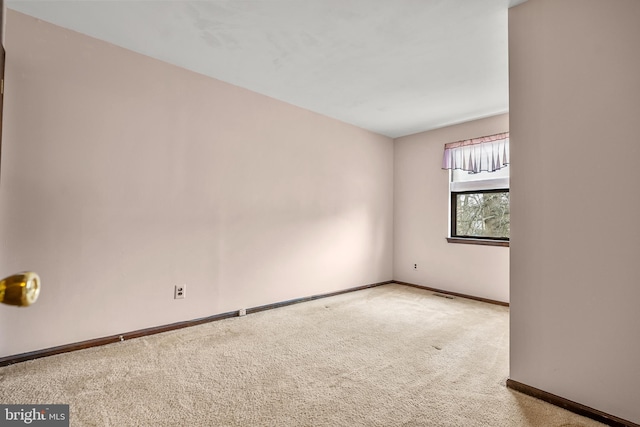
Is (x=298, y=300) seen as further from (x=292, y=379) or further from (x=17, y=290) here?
(x=17, y=290)

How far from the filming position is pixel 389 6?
2035 mm

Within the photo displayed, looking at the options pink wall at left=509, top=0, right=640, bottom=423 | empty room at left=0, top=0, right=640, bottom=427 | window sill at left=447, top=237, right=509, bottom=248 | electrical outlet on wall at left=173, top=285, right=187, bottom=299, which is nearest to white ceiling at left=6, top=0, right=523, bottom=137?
empty room at left=0, top=0, right=640, bottom=427

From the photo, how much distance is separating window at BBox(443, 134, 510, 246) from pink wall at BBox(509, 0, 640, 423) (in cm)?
210

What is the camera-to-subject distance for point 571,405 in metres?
1.71

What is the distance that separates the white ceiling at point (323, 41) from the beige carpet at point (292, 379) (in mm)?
2352

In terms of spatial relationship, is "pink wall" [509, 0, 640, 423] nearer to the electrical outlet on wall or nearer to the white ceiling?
the white ceiling

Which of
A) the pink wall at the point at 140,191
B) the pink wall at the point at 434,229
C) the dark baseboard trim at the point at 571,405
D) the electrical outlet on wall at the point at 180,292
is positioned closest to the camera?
the dark baseboard trim at the point at 571,405

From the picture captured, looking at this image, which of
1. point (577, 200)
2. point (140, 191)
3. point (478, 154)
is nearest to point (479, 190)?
point (478, 154)

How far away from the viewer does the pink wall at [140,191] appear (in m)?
2.20

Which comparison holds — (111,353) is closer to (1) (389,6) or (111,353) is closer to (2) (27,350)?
(2) (27,350)

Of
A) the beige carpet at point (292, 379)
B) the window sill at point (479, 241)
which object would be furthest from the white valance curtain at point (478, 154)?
the beige carpet at point (292, 379)

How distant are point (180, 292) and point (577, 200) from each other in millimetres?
2986

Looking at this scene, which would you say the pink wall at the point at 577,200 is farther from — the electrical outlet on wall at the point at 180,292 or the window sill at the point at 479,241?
the electrical outlet on wall at the point at 180,292

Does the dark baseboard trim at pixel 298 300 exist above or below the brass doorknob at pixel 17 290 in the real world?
below
